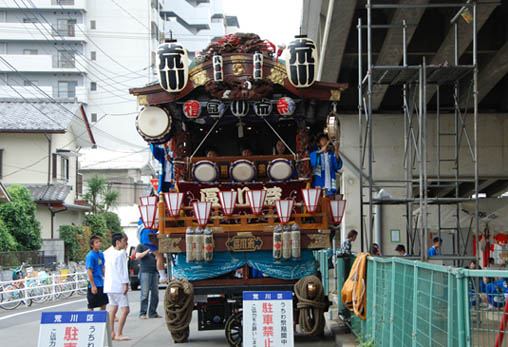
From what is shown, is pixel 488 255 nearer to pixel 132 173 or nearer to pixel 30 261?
pixel 30 261

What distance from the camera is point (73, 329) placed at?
27.6ft

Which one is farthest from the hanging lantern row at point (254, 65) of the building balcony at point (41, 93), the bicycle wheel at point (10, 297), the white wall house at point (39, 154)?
the building balcony at point (41, 93)

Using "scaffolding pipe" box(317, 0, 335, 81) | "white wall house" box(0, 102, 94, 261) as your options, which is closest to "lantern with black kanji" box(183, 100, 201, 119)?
"scaffolding pipe" box(317, 0, 335, 81)

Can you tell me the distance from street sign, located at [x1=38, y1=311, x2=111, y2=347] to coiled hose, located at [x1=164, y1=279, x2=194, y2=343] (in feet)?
11.4

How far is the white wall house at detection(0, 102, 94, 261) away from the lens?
40969 mm

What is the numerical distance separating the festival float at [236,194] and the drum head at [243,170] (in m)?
0.02

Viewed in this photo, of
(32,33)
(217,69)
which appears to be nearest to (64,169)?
Result: (32,33)

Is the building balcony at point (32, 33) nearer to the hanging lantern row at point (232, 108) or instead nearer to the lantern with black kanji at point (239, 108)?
the hanging lantern row at point (232, 108)

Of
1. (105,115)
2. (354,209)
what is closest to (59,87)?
(105,115)

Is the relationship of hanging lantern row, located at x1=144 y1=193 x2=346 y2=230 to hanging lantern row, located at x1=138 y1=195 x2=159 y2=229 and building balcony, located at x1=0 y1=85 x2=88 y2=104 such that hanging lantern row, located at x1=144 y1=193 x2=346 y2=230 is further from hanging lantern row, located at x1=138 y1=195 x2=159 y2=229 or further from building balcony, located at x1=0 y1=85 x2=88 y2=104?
building balcony, located at x1=0 y1=85 x2=88 y2=104

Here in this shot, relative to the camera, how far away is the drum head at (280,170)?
13.9 metres

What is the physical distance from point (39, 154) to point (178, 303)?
1266 inches

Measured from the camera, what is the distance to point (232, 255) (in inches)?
496

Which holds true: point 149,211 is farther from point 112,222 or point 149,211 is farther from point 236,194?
point 112,222
